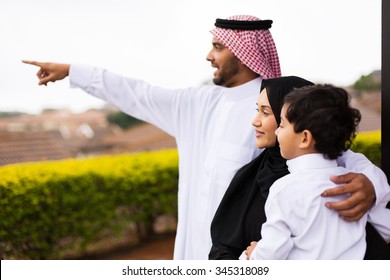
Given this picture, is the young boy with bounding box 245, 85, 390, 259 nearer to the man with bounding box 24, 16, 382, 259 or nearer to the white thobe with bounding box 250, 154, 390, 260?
the white thobe with bounding box 250, 154, 390, 260

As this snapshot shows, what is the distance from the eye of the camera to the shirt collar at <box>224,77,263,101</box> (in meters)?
2.55

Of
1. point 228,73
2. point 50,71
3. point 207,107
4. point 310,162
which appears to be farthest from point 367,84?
point 310,162

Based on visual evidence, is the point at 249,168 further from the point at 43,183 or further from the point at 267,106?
the point at 43,183

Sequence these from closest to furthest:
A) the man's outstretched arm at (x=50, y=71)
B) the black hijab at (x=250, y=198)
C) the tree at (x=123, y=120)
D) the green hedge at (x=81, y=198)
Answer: the black hijab at (x=250, y=198) < the man's outstretched arm at (x=50, y=71) < the green hedge at (x=81, y=198) < the tree at (x=123, y=120)

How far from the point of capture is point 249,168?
A: 1947 mm

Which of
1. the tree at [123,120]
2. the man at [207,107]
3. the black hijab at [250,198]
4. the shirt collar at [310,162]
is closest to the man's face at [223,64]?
the man at [207,107]

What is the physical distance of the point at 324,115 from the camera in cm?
159

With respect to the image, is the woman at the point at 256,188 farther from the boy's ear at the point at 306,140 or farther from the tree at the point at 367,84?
the tree at the point at 367,84

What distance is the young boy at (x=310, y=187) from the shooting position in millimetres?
1548

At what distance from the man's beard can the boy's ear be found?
37.3 inches

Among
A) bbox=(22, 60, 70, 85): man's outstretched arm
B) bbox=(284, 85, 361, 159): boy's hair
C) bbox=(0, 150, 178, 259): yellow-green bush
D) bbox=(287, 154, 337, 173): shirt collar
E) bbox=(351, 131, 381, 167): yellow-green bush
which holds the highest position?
bbox=(284, 85, 361, 159): boy's hair

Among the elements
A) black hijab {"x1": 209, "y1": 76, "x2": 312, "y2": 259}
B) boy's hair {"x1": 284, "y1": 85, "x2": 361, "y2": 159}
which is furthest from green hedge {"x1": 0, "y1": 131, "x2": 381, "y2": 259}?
boy's hair {"x1": 284, "y1": 85, "x2": 361, "y2": 159}

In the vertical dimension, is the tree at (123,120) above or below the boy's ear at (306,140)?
below
